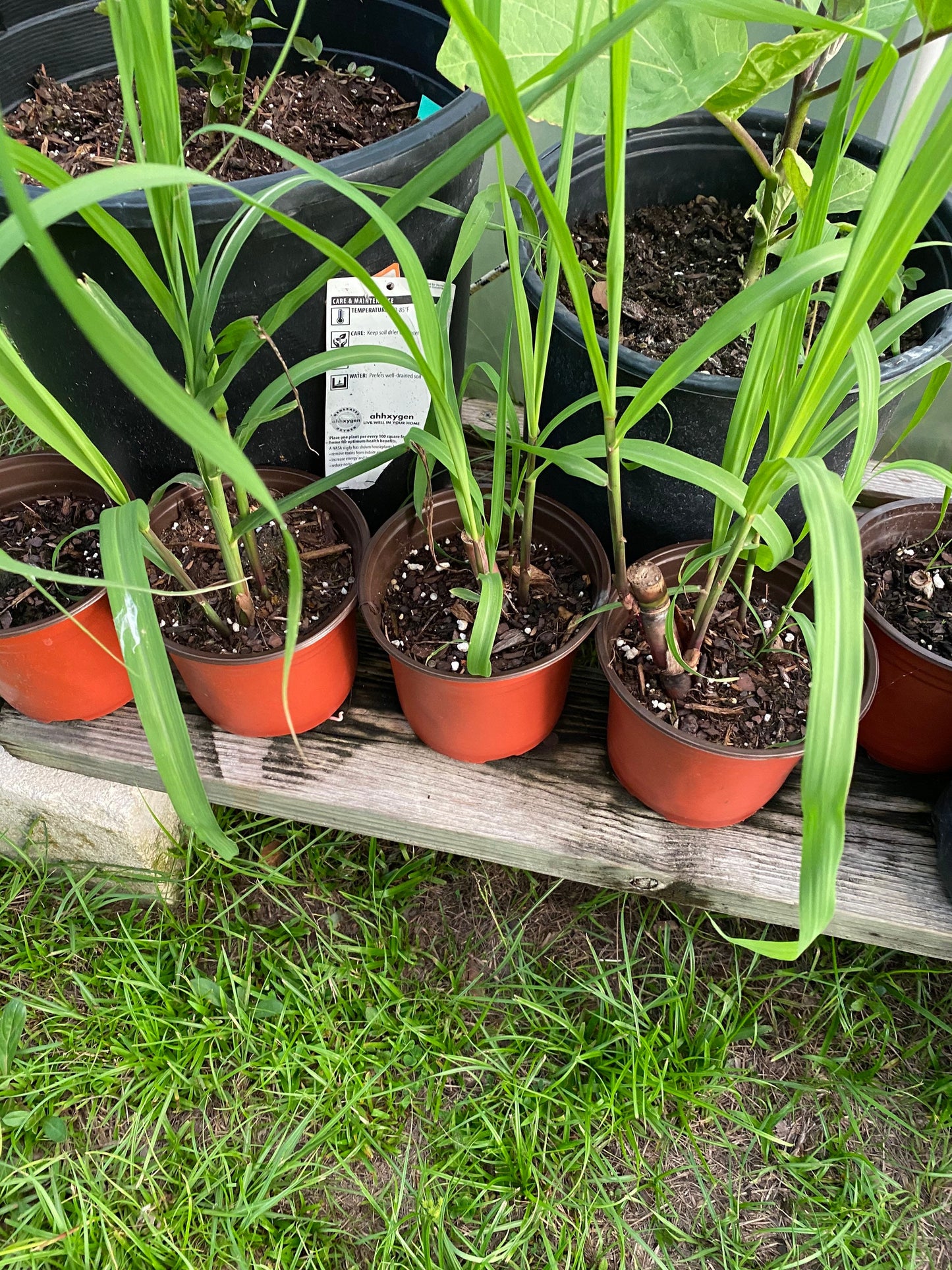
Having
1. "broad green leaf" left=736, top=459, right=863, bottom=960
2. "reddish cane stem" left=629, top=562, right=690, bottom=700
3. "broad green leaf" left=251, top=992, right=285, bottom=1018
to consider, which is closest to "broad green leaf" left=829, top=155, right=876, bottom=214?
"reddish cane stem" left=629, top=562, right=690, bottom=700

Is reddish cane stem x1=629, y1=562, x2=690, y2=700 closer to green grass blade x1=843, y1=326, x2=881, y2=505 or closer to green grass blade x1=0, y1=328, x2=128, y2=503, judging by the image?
green grass blade x1=843, y1=326, x2=881, y2=505

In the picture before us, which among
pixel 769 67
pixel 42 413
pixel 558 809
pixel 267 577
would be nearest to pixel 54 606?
pixel 267 577

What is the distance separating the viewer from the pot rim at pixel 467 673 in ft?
2.47

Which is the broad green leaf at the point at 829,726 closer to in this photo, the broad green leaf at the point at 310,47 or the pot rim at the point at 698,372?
the pot rim at the point at 698,372

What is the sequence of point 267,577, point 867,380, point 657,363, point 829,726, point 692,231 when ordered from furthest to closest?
point 692,231 < point 267,577 < point 657,363 < point 867,380 < point 829,726

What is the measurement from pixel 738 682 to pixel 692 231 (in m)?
0.52

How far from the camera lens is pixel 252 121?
929 millimetres

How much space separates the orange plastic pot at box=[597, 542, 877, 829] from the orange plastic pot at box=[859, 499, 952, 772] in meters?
0.06

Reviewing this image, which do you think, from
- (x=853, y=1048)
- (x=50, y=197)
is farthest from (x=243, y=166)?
(x=853, y=1048)

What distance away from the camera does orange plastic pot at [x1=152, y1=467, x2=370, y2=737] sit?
31.0 inches

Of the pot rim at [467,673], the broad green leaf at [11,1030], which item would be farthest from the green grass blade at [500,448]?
the broad green leaf at [11,1030]

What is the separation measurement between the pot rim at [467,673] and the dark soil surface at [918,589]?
26cm

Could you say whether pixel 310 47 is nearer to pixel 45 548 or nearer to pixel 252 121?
pixel 252 121

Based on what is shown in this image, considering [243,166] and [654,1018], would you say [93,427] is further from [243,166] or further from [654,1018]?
[654,1018]
